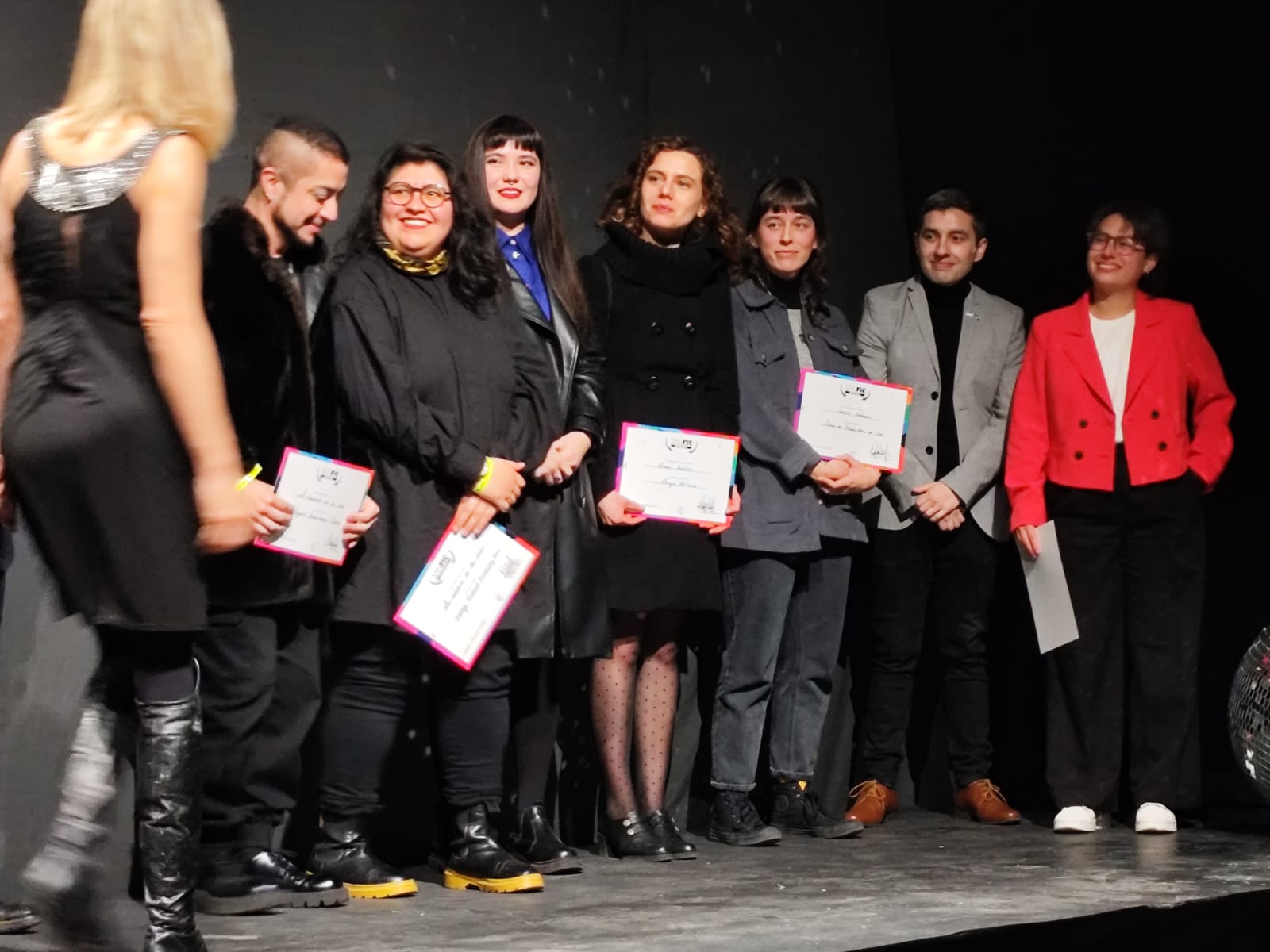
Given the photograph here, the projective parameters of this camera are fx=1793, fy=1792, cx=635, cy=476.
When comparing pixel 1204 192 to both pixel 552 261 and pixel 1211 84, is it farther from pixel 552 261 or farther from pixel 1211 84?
pixel 552 261

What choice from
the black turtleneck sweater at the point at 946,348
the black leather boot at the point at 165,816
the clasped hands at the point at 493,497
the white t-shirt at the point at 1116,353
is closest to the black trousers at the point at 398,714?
the clasped hands at the point at 493,497

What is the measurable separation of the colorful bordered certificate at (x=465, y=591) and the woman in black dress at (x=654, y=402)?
1.42ft

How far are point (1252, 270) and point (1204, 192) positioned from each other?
10.0 inches

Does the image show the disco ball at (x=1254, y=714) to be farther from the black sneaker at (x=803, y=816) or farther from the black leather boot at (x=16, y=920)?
the black leather boot at (x=16, y=920)

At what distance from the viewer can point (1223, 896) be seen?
3525 mm

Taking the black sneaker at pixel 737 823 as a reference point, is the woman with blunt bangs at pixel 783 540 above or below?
above

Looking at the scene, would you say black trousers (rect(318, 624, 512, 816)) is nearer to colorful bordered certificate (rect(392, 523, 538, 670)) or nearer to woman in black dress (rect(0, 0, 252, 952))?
colorful bordered certificate (rect(392, 523, 538, 670))

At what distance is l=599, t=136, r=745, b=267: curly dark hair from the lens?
4191mm

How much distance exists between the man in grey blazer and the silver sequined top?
102 inches

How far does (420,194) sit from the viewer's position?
A: 361cm

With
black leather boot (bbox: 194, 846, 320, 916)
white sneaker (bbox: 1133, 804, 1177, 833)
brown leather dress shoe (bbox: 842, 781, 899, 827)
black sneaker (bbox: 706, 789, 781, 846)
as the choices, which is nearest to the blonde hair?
black leather boot (bbox: 194, 846, 320, 916)

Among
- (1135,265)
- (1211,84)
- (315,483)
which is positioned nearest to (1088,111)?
(1211,84)

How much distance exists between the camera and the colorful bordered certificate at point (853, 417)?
4.35 metres

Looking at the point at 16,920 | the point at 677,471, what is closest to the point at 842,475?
the point at 677,471
